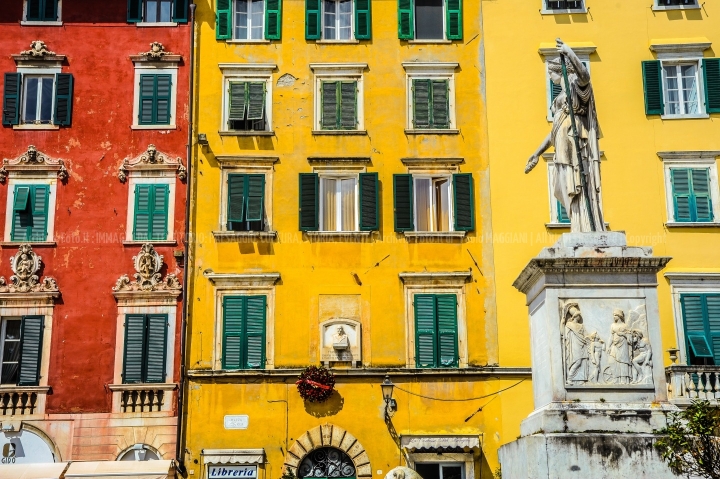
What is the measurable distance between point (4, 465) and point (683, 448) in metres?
19.2

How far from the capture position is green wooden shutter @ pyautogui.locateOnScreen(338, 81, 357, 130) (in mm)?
27516

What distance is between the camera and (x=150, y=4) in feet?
93.3

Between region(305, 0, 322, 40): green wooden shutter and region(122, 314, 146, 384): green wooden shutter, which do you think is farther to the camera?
region(305, 0, 322, 40): green wooden shutter

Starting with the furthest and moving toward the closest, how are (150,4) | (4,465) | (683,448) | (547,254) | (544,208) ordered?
(150,4), (544,208), (4,465), (547,254), (683,448)

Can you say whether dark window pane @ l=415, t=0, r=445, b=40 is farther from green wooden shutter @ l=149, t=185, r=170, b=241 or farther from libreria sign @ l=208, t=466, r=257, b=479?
libreria sign @ l=208, t=466, r=257, b=479

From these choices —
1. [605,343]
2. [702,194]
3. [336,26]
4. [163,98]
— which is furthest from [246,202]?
[605,343]

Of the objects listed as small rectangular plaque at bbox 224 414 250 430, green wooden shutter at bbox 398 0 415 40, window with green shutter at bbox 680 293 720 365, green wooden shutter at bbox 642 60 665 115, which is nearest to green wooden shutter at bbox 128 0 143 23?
green wooden shutter at bbox 398 0 415 40

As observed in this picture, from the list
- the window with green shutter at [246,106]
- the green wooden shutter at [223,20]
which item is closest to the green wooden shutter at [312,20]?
the window with green shutter at [246,106]

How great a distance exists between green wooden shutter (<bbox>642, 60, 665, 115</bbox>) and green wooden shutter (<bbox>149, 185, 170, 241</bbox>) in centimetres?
1316

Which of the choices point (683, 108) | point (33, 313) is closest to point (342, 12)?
point (683, 108)

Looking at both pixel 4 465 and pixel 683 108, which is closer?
pixel 4 465

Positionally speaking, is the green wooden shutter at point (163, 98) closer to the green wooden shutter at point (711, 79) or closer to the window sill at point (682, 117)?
the window sill at point (682, 117)

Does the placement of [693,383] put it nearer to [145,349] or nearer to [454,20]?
[454,20]

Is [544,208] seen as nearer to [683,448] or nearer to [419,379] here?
[419,379]
